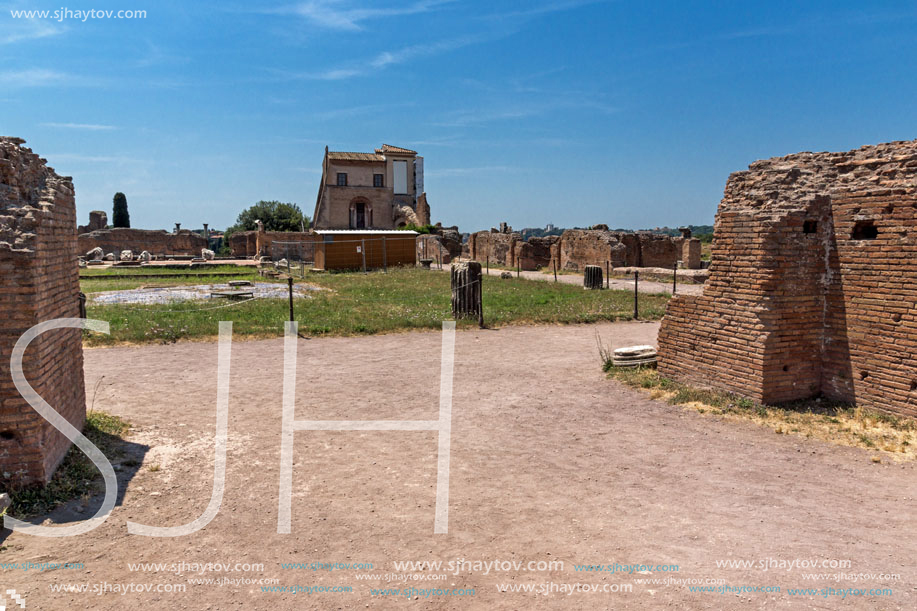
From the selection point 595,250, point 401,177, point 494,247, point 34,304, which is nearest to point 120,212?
point 401,177

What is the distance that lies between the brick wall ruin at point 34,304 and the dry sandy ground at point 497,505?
25.1 inches

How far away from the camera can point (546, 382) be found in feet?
29.3

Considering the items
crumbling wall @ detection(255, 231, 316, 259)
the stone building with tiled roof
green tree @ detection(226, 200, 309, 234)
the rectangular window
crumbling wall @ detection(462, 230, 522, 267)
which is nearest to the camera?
crumbling wall @ detection(462, 230, 522, 267)

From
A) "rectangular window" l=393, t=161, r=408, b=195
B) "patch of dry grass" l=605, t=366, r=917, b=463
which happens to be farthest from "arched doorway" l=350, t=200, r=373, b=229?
"patch of dry grass" l=605, t=366, r=917, b=463

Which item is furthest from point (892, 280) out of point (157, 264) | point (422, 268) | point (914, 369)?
point (157, 264)

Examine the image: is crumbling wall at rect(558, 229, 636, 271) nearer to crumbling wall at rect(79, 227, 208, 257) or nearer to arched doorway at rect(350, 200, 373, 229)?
arched doorway at rect(350, 200, 373, 229)

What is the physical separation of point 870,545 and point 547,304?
44.3ft

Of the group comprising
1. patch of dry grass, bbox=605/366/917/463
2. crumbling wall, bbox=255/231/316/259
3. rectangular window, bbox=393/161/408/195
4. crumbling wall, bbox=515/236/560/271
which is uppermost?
rectangular window, bbox=393/161/408/195

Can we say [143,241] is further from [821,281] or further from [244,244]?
[821,281]

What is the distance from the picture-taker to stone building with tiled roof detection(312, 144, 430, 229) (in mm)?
48781

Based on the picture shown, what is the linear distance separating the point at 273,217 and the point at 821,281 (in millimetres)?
66904

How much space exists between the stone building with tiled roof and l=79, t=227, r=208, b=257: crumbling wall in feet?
34.7

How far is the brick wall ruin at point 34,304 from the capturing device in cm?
446

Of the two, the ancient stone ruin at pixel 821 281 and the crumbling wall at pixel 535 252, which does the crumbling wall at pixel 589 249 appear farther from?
the ancient stone ruin at pixel 821 281
